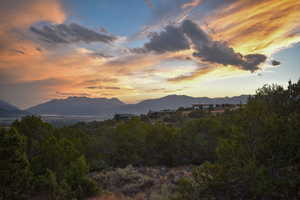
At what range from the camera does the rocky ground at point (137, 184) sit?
14.1m

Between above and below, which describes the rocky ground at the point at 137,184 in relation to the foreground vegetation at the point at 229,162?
below

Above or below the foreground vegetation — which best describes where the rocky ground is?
below

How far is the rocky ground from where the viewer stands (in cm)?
1415

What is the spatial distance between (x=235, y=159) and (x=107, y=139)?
17.5 meters

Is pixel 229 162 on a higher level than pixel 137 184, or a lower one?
higher

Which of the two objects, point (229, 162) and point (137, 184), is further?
point (137, 184)

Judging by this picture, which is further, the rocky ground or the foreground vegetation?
the rocky ground

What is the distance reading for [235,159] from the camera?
817 cm

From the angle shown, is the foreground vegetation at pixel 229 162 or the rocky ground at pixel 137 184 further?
the rocky ground at pixel 137 184

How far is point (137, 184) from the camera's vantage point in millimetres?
16375

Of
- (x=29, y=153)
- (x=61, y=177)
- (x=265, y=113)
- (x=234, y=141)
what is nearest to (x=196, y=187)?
(x=234, y=141)

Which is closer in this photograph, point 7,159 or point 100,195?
point 7,159

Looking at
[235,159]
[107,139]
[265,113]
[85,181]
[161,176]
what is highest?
[265,113]

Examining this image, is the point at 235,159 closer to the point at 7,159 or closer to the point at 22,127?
the point at 7,159
